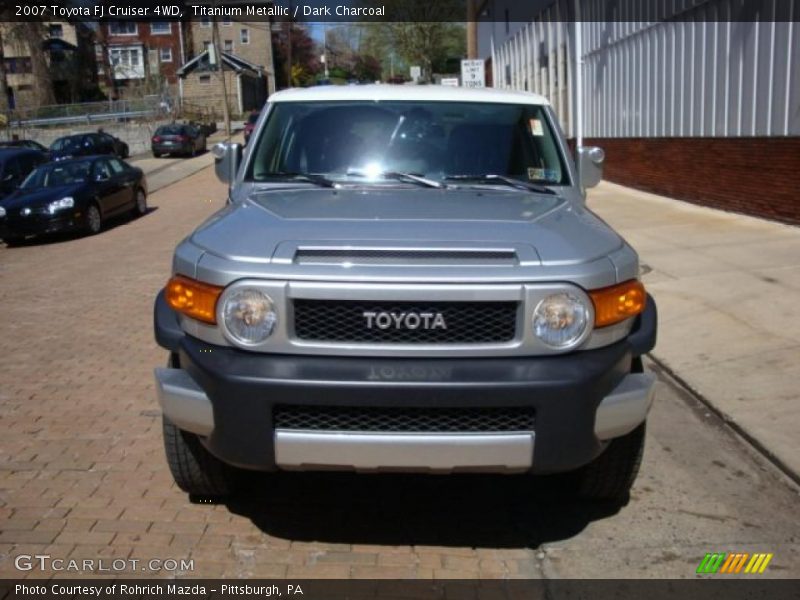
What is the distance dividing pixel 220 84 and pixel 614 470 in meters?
60.8

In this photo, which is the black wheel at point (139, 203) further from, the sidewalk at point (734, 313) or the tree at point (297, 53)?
the tree at point (297, 53)

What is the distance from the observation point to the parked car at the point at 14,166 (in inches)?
692

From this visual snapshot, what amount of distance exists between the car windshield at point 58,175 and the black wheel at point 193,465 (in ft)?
44.6

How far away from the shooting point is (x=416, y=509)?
3953mm

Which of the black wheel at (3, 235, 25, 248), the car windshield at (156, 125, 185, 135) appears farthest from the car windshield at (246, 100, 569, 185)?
the car windshield at (156, 125, 185, 135)

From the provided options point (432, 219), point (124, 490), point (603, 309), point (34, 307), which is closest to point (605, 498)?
point (603, 309)

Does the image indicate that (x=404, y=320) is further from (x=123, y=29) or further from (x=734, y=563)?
(x=123, y=29)

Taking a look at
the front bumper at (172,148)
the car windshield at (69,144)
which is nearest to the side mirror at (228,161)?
the car windshield at (69,144)

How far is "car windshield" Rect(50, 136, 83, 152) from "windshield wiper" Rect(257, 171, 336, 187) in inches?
1122

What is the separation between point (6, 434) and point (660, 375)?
14.5 feet

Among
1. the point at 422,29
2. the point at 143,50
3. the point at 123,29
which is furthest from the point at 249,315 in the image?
the point at 123,29

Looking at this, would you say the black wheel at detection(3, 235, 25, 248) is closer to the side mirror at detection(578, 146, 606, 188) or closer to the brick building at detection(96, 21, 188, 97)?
the side mirror at detection(578, 146, 606, 188)
